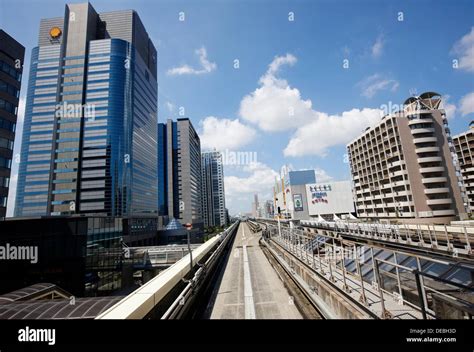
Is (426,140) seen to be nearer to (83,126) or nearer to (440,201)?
(440,201)

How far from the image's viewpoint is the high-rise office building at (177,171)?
11156cm

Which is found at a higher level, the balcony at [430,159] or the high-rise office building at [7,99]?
the high-rise office building at [7,99]

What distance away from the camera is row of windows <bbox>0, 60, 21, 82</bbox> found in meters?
29.7

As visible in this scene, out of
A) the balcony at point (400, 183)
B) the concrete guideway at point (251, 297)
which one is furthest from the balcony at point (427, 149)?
the concrete guideway at point (251, 297)

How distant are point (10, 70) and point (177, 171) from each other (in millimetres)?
92795

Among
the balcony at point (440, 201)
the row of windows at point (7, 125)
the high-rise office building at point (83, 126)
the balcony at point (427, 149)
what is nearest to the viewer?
the row of windows at point (7, 125)

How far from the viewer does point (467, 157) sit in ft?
192

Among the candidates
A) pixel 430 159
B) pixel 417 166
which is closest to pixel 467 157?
pixel 430 159

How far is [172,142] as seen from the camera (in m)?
128

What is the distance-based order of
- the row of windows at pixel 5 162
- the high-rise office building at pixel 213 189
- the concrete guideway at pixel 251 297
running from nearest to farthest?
the concrete guideway at pixel 251 297 → the row of windows at pixel 5 162 → the high-rise office building at pixel 213 189

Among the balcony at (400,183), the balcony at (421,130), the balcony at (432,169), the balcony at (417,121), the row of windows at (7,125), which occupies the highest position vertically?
the balcony at (417,121)

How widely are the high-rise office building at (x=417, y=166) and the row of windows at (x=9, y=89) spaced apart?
6719 centimetres

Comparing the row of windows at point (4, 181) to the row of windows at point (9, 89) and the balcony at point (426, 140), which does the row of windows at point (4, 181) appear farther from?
the balcony at point (426, 140)
